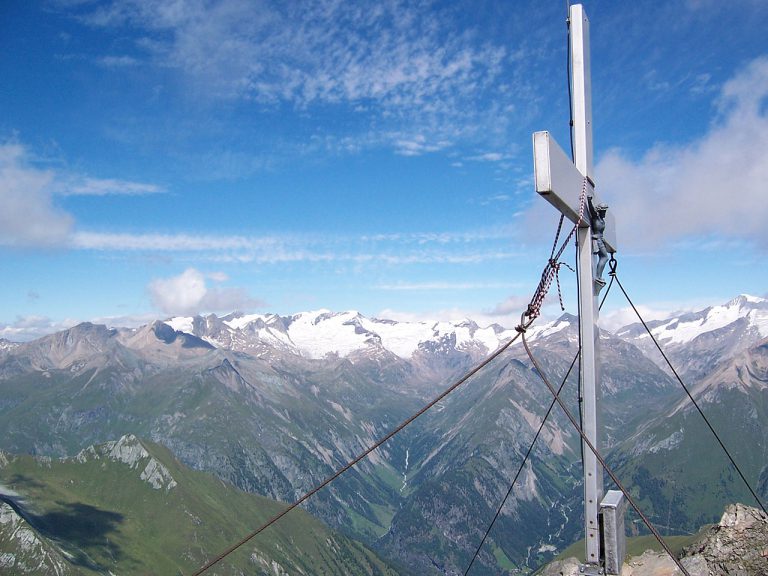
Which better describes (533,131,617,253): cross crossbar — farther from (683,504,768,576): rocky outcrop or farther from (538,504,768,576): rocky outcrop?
(683,504,768,576): rocky outcrop

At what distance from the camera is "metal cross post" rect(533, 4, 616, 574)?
780cm

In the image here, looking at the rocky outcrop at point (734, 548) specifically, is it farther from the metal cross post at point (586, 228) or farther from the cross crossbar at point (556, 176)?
the cross crossbar at point (556, 176)

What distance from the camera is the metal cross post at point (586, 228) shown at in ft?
25.6

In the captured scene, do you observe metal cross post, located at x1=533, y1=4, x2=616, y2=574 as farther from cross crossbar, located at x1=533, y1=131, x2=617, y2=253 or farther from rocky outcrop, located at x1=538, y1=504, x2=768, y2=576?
rocky outcrop, located at x1=538, y1=504, x2=768, y2=576

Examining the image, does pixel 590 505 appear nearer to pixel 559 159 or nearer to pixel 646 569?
pixel 559 159

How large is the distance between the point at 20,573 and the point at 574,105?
243337 millimetres

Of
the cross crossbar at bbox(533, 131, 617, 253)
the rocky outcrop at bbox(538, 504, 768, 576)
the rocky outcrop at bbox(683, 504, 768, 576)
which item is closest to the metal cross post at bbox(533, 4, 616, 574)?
the cross crossbar at bbox(533, 131, 617, 253)

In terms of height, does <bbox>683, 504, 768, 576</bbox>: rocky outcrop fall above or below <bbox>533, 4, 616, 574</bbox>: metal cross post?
below

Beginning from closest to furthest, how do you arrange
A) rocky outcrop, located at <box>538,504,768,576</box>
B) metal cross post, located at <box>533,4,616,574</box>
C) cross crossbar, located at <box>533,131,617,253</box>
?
cross crossbar, located at <box>533,131,617,253</box>
metal cross post, located at <box>533,4,616,574</box>
rocky outcrop, located at <box>538,504,768,576</box>

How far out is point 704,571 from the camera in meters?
12.6

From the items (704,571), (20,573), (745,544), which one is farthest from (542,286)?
(20,573)

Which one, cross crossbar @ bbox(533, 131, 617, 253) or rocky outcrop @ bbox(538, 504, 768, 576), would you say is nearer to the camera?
cross crossbar @ bbox(533, 131, 617, 253)

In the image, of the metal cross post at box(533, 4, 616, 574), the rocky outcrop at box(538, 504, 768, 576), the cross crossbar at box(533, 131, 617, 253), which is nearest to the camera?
the cross crossbar at box(533, 131, 617, 253)

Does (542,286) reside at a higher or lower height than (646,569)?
higher
